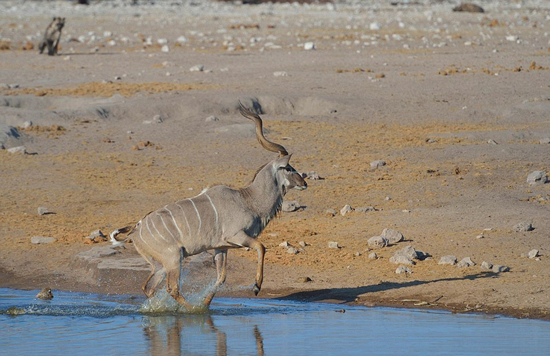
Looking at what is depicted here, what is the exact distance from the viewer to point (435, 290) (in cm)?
855

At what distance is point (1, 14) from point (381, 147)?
87.5 feet

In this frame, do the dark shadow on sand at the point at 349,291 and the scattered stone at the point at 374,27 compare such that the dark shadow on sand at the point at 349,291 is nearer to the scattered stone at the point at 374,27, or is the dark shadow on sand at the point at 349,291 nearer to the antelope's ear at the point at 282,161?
the antelope's ear at the point at 282,161

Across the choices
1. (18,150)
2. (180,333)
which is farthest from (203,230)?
(18,150)

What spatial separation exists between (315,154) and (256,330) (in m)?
6.33

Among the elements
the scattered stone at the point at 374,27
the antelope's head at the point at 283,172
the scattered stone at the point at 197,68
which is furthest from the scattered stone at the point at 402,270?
the scattered stone at the point at 374,27

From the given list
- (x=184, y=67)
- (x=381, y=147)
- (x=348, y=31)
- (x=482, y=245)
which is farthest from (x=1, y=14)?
(x=482, y=245)

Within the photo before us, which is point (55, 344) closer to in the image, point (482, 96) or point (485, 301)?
point (485, 301)

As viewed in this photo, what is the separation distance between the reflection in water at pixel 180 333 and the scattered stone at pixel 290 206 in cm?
324

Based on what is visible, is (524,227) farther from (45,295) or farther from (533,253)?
(45,295)

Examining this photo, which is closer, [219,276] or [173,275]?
[173,275]

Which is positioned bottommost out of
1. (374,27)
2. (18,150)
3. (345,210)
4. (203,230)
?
(374,27)

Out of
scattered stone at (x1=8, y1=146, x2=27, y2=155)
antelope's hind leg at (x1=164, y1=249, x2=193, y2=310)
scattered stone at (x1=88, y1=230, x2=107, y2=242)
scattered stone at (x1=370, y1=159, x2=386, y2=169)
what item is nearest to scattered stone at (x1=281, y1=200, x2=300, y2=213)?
scattered stone at (x1=370, y1=159, x2=386, y2=169)

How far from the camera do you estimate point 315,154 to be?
541 inches

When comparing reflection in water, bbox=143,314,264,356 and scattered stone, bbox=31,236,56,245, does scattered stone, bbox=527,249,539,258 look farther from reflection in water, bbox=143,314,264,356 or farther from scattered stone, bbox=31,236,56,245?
scattered stone, bbox=31,236,56,245
